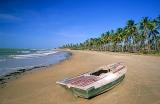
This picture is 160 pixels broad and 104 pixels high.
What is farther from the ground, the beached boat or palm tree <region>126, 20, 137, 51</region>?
palm tree <region>126, 20, 137, 51</region>

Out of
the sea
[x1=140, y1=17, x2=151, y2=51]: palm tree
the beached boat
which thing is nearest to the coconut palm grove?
[x1=140, y1=17, x2=151, y2=51]: palm tree

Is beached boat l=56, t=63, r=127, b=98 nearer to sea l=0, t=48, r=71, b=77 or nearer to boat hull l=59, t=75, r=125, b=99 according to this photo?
boat hull l=59, t=75, r=125, b=99

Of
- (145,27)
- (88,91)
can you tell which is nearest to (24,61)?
(88,91)

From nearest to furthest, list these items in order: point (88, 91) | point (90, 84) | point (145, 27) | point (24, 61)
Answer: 1. point (88, 91)
2. point (90, 84)
3. point (24, 61)
4. point (145, 27)

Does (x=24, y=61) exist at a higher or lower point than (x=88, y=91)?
lower

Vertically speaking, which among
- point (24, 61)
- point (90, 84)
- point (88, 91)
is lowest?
point (24, 61)

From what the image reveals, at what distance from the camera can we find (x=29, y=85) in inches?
464

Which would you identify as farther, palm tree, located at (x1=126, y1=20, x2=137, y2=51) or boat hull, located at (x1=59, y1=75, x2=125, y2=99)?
palm tree, located at (x1=126, y1=20, x2=137, y2=51)

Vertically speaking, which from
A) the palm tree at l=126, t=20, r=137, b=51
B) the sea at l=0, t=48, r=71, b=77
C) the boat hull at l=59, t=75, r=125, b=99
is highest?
the palm tree at l=126, t=20, r=137, b=51

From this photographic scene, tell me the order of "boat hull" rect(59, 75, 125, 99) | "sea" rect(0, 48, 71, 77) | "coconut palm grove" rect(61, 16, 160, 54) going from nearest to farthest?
"boat hull" rect(59, 75, 125, 99), "sea" rect(0, 48, 71, 77), "coconut palm grove" rect(61, 16, 160, 54)

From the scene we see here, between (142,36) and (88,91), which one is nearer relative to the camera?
(88,91)

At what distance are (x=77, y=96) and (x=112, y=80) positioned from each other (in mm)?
2358

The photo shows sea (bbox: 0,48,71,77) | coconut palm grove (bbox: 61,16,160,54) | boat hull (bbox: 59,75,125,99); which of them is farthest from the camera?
coconut palm grove (bbox: 61,16,160,54)

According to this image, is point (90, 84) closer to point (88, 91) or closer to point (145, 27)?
point (88, 91)
